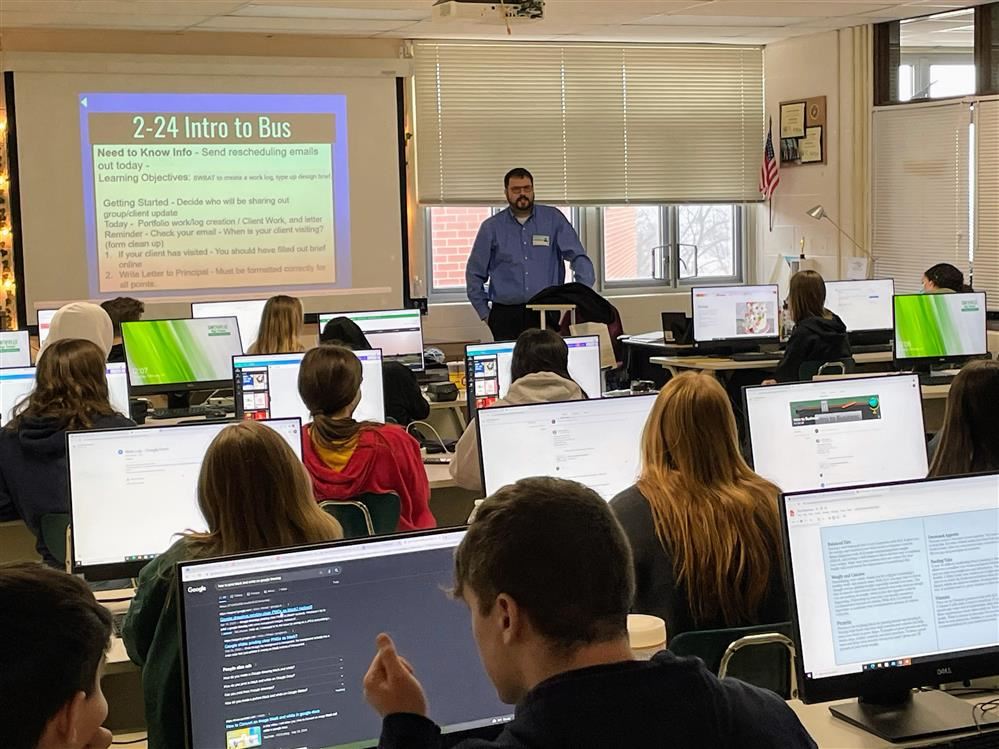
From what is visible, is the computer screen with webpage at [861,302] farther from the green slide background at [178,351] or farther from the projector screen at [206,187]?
the green slide background at [178,351]

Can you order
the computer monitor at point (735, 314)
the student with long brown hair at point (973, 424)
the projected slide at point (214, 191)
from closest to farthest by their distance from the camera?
the student with long brown hair at point (973, 424)
the computer monitor at point (735, 314)
the projected slide at point (214, 191)

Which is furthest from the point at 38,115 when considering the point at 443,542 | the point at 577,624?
the point at 577,624

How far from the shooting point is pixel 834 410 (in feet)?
13.2

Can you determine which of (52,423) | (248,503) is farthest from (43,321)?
(248,503)

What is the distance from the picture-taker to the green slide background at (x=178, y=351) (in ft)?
22.2

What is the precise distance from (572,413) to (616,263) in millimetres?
6909

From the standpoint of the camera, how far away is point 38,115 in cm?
870

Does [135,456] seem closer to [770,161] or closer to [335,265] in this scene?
[335,265]

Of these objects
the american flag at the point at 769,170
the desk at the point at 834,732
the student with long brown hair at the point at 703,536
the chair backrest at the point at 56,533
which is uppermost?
the american flag at the point at 769,170

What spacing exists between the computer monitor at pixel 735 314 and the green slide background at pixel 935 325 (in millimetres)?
1349

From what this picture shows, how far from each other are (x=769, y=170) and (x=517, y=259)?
254cm

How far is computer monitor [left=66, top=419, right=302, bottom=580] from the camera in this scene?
3445 mm

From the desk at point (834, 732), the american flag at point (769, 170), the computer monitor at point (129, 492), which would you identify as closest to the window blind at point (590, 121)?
the american flag at point (769, 170)

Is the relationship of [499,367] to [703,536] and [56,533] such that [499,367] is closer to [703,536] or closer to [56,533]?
[56,533]
